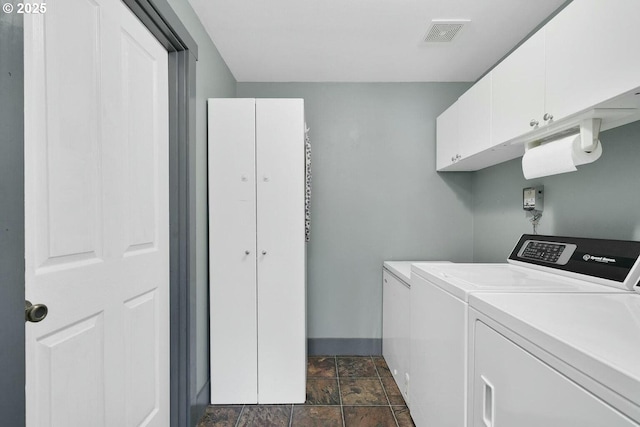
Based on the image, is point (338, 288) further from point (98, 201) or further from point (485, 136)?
point (98, 201)

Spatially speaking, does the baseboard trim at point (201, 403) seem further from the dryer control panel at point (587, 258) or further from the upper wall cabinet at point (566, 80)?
the upper wall cabinet at point (566, 80)

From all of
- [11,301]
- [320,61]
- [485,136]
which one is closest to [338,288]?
[485,136]

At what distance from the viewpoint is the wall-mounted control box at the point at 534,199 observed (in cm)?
175

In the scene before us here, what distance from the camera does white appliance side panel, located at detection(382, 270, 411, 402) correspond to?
6.23ft

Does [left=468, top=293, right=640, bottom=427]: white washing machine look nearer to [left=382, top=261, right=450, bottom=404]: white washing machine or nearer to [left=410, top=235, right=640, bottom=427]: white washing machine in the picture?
[left=410, top=235, right=640, bottom=427]: white washing machine

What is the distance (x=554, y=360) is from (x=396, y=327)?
5.06ft

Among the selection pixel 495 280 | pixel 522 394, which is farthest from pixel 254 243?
pixel 522 394

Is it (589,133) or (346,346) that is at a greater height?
(589,133)

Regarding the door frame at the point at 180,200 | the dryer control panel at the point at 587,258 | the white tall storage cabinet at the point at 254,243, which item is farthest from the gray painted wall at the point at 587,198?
the door frame at the point at 180,200

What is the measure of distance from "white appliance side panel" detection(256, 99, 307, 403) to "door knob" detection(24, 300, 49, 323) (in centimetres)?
114

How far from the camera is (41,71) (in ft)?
2.79

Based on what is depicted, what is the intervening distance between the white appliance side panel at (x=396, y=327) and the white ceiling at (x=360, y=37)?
161 centimetres

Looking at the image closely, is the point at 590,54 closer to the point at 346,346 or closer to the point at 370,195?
the point at 370,195

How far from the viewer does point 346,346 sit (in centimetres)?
258
